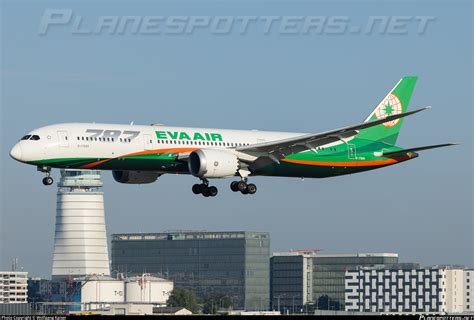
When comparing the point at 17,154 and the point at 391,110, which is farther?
the point at 391,110

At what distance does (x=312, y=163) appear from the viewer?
312 feet

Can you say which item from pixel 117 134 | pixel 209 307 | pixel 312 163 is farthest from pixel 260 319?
pixel 209 307

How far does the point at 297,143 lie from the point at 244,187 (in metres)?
5.42

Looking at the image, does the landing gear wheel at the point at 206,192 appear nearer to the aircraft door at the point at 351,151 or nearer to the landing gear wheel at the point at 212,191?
the landing gear wheel at the point at 212,191

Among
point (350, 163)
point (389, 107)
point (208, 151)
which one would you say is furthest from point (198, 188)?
point (389, 107)

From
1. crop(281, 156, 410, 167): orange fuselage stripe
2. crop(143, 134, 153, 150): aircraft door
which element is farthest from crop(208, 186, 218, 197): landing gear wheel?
crop(143, 134, 153, 150): aircraft door

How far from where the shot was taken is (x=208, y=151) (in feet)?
291

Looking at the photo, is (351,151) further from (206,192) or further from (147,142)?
(147,142)

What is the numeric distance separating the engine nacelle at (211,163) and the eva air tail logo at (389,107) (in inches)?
684

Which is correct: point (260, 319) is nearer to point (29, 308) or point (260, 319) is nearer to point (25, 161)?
point (25, 161)

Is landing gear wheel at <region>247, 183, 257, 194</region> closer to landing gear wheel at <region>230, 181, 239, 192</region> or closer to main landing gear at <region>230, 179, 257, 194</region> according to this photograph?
main landing gear at <region>230, 179, 257, 194</region>

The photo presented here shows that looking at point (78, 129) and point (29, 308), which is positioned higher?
point (78, 129)

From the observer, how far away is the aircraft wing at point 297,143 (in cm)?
8981

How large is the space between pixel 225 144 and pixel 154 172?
5.53 metres
